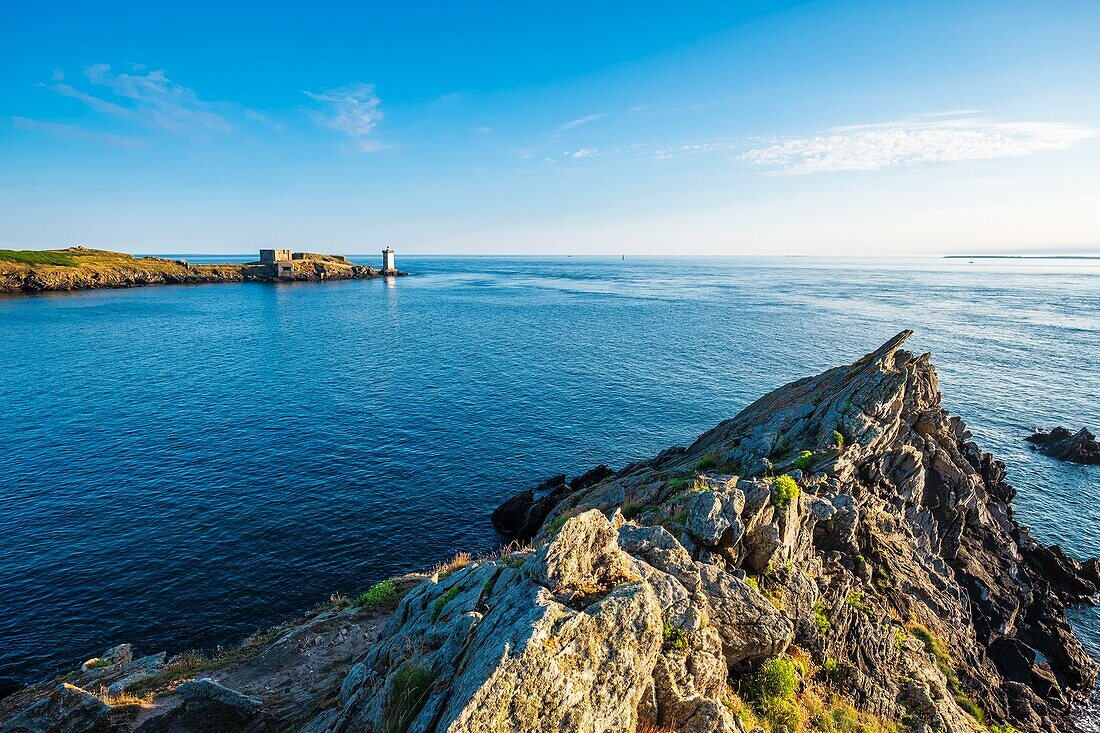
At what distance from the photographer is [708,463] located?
3316 centimetres

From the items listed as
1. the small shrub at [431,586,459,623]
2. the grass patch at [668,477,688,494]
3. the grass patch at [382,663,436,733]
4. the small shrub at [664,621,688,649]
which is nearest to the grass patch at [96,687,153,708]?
the small shrub at [431,586,459,623]

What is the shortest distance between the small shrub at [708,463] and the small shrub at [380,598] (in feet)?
63.5

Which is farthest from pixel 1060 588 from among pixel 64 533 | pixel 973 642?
pixel 64 533

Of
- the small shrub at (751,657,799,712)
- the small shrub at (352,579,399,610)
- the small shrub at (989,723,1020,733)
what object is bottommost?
the small shrub at (989,723,1020,733)

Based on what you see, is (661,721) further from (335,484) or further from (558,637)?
(335,484)

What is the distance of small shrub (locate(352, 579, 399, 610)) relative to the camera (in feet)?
87.7

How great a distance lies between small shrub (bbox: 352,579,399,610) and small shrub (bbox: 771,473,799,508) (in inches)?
768

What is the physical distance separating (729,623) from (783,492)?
363 inches

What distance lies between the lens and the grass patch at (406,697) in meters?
12.3

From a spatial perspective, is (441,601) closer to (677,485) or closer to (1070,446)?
(677,485)

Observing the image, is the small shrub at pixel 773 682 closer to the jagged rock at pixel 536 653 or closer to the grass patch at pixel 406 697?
the jagged rock at pixel 536 653

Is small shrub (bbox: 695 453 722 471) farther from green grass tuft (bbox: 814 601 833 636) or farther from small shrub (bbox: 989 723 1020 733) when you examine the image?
small shrub (bbox: 989 723 1020 733)

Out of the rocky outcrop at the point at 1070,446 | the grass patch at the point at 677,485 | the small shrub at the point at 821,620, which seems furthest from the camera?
the rocky outcrop at the point at 1070,446

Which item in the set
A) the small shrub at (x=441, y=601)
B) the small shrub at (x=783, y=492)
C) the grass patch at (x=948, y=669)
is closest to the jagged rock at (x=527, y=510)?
the small shrub at (x=783, y=492)
